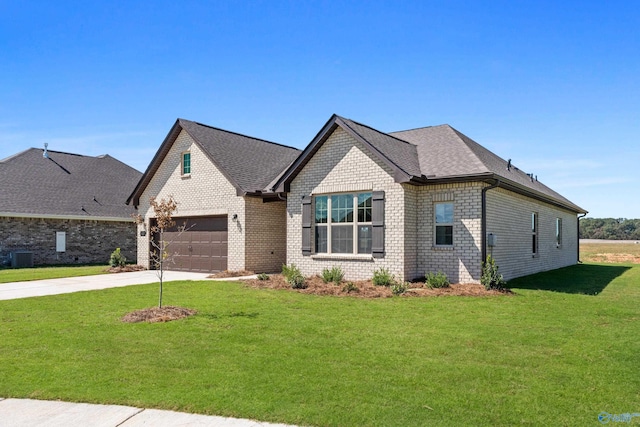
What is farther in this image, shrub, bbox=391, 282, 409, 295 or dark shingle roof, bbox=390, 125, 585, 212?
dark shingle roof, bbox=390, 125, 585, 212

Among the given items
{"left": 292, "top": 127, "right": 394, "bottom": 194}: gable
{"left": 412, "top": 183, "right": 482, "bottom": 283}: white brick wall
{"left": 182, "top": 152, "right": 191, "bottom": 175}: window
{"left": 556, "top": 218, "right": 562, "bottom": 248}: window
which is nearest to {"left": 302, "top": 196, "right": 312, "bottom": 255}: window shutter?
{"left": 292, "top": 127, "right": 394, "bottom": 194}: gable

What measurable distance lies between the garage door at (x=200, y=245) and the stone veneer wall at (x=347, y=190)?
3.98 meters

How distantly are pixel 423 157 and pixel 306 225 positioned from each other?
4712 mm

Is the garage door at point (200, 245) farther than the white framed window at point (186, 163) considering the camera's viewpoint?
No

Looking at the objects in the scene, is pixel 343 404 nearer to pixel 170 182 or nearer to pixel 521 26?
pixel 521 26

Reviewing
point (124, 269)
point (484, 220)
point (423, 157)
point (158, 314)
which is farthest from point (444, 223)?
point (124, 269)

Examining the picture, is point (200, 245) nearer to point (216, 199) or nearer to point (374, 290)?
point (216, 199)

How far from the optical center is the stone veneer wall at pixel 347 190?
13586 mm

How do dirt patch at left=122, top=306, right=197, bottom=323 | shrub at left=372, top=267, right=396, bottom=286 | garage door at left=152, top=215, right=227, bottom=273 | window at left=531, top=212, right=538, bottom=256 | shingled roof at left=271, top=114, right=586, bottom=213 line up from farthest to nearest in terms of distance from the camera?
garage door at left=152, top=215, right=227, bottom=273 → window at left=531, top=212, right=538, bottom=256 → shingled roof at left=271, top=114, right=586, bottom=213 → shrub at left=372, top=267, right=396, bottom=286 → dirt patch at left=122, top=306, right=197, bottom=323

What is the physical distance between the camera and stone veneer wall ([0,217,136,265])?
22.8 m

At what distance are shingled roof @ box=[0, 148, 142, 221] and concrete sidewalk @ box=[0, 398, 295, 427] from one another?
21481 mm

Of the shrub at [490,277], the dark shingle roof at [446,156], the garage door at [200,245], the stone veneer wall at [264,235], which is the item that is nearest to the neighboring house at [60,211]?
the garage door at [200,245]

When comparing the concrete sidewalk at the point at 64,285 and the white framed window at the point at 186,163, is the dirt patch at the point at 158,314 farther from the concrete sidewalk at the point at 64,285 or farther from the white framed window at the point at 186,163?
the white framed window at the point at 186,163

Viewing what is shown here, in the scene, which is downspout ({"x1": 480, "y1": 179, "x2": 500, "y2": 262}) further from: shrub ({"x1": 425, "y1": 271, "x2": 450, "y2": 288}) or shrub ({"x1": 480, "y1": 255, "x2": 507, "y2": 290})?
shrub ({"x1": 425, "y1": 271, "x2": 450, "y2": 288})
